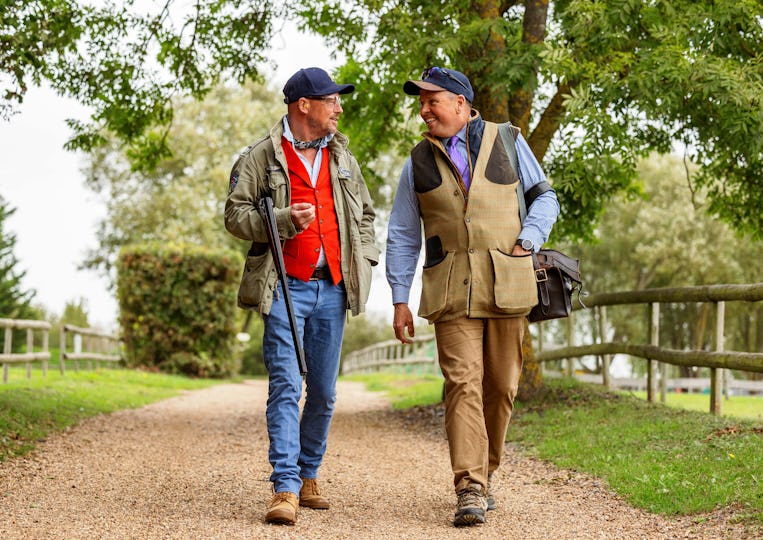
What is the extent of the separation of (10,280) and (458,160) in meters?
31.0

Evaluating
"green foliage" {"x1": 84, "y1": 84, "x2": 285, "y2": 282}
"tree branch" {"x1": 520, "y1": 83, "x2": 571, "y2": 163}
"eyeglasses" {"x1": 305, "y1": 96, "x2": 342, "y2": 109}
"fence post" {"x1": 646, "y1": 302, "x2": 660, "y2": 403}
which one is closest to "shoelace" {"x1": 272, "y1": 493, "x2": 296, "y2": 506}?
"eyeglasses" {"x1": 305, "y1": 96, "x2": 342, "y2": 109}

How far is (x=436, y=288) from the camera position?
5.01 meters

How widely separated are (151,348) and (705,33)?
15265 mm

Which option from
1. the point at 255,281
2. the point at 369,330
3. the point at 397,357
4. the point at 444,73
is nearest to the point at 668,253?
the point at 397,357

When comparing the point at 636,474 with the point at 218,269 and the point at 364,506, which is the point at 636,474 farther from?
the point at 218,269

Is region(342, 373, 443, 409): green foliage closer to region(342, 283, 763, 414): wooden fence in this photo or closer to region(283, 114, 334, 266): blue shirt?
region(342, 283, 763, 414): wooden fence

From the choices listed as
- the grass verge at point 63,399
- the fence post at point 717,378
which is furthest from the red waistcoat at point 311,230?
the fence post at point 717,378

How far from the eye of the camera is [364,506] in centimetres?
535

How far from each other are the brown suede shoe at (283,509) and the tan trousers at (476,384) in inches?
33.5

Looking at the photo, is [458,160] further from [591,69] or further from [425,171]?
[591,69]

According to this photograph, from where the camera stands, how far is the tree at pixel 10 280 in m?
32.6

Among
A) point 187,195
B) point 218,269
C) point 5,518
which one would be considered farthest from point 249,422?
point 187,195

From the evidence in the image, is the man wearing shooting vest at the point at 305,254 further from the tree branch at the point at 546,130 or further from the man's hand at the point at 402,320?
the tree branch at the point at 546,130

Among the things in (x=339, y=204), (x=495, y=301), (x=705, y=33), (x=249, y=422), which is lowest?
(x=249, y=422)
